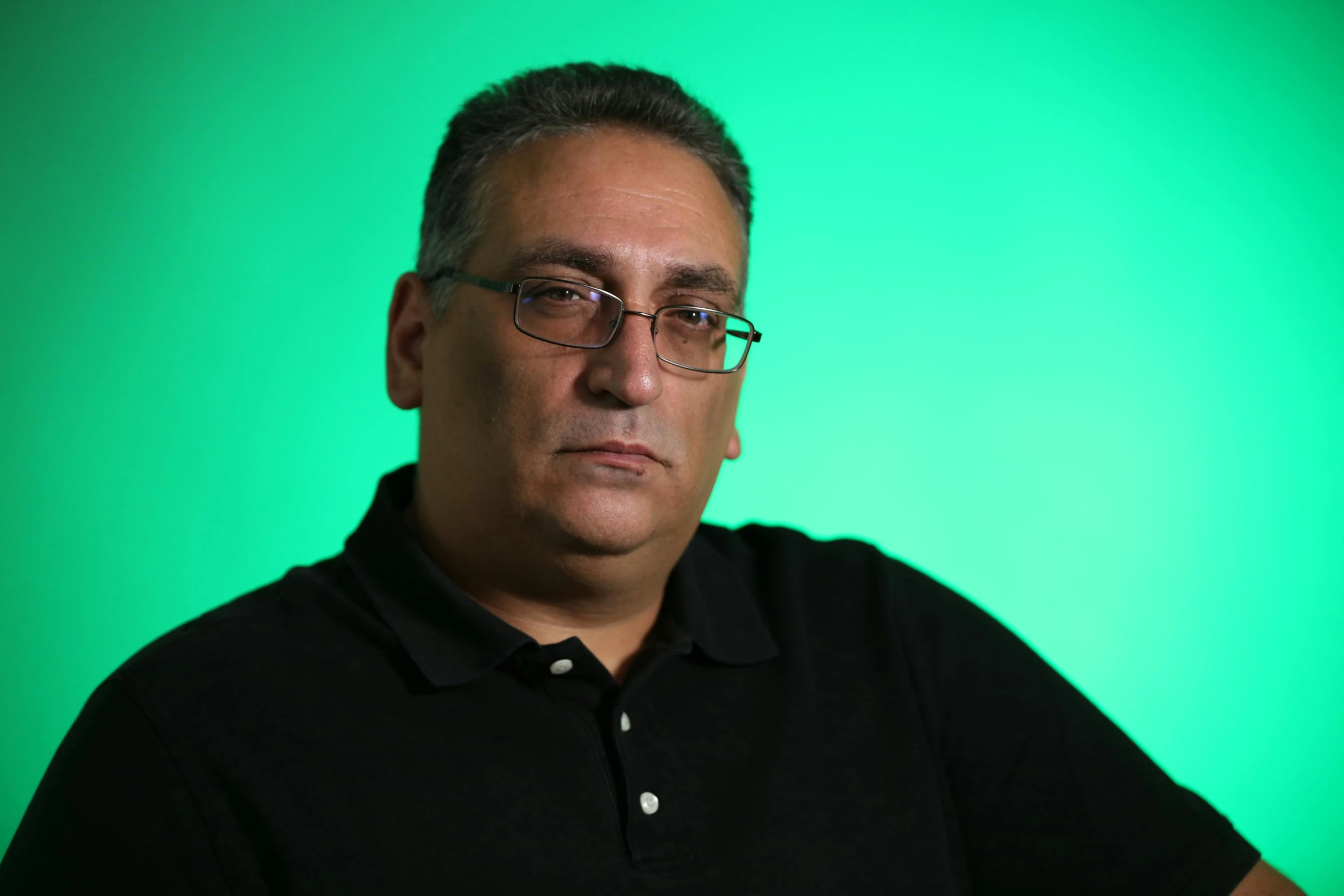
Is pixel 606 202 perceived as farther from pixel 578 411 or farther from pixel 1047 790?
pixel 1047 790

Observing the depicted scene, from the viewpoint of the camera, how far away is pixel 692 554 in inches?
69.4

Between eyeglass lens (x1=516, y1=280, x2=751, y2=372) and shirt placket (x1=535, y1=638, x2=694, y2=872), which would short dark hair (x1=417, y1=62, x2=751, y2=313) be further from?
shirt placket (x1=535, y1=638, x2=694, y2=872)

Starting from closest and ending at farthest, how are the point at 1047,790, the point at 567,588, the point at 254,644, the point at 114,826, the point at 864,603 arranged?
the point at 114,826 < the point at 254,644 < the point at 567,588 < the point at 1047,790 < the point at 864,603

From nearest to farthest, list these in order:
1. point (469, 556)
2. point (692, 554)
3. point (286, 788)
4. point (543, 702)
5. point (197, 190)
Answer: point (286, 788) < point (543, 702) < point (469, 556) < point (692, 554) < point (197, 190)

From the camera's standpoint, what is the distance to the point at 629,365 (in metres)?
1.40

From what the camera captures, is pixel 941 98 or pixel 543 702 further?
pixel 941 98

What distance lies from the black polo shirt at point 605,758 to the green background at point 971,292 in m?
1.04

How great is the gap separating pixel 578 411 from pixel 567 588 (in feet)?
0.85

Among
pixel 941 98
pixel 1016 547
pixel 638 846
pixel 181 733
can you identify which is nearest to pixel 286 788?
pixel 181 733

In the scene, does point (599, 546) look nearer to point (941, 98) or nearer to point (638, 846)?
point (638, 846)

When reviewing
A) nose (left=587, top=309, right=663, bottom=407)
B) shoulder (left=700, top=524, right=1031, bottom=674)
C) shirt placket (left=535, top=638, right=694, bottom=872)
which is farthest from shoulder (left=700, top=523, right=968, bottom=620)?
nose (left=587, top=309, right=663, bottom=407)

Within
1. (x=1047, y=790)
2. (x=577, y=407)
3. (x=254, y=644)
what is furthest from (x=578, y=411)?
(x=1047, y=790)

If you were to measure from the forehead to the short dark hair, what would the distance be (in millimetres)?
28

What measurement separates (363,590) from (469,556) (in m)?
0.15
